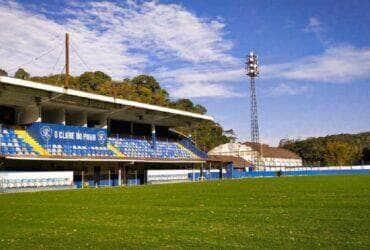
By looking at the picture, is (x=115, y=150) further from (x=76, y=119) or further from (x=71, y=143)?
(x=71, y=143)

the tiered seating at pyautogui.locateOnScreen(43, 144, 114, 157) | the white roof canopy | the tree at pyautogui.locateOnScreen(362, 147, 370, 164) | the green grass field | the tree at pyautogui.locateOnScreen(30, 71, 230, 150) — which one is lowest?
the green grass field

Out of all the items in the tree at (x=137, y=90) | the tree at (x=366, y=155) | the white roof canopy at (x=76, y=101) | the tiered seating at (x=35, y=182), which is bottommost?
the tiered seating at (x=35, y=182)

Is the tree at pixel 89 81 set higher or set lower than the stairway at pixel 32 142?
higher

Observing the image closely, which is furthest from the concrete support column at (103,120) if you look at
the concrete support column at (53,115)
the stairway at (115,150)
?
the concrete support column at (53,115)

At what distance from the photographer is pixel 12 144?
35156 mm

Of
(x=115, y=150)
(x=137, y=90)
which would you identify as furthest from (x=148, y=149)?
(x=137, y=90)

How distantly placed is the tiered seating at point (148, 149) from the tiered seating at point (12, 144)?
11.2 metres

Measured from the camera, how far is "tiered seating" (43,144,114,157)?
3838 cm

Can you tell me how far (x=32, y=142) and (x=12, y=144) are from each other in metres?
2.24

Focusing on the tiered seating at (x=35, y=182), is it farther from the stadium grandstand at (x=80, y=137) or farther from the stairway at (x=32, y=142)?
the stairway at (x=32, y=142)

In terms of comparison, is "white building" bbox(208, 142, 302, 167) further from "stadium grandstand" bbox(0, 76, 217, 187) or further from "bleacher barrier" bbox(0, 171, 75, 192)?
"bleacher barrier" bbox(0, 171, 75, 192)

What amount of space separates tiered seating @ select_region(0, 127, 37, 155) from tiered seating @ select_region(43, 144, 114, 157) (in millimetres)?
2113

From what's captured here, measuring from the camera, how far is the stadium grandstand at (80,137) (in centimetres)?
3594

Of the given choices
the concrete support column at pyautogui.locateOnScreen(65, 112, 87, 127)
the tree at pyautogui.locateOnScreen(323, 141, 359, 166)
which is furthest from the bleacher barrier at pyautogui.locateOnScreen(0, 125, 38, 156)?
the tree at pyautogui.locateOnScreen(323, 141, 359, 166)
